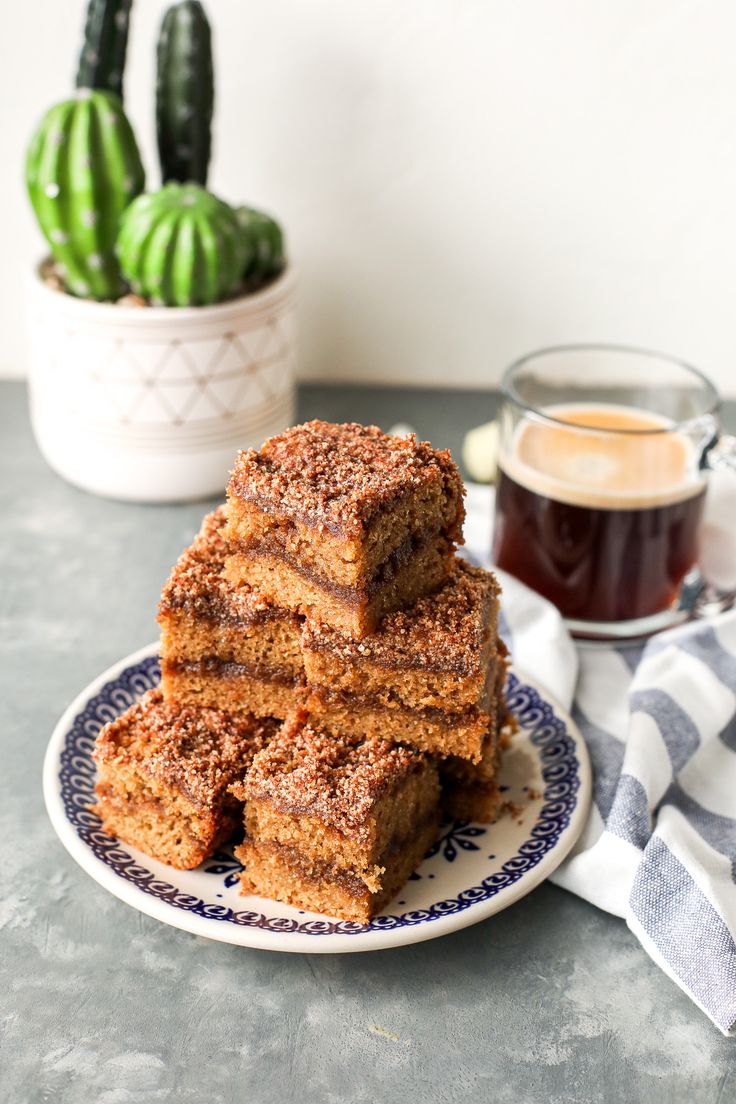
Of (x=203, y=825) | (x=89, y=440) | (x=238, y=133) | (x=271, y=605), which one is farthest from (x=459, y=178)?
(x=203, y=825)

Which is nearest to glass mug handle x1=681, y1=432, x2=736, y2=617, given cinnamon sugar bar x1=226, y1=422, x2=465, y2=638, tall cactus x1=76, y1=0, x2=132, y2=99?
cinnamon sugar bar x1=226, y1=422, x2=465, y2=638

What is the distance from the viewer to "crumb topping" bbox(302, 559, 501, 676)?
138 cm

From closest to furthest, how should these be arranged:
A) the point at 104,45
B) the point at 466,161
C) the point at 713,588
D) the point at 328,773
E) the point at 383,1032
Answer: the point at 383,1032 → the point at 328,773 → the point at 713,588 → the point at 104,45 → the point at 466,161

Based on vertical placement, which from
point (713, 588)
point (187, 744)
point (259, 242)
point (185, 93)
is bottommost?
point (713, 588)

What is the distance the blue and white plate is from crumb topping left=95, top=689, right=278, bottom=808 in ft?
0.31

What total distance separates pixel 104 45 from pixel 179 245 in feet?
1.45

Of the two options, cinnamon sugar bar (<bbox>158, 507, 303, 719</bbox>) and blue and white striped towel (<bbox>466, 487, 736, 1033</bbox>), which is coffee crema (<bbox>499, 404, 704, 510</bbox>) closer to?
blue and white striped towel (<bbox>466, 487, 736, 1033</bbox>)

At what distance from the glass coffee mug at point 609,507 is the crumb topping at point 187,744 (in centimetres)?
65

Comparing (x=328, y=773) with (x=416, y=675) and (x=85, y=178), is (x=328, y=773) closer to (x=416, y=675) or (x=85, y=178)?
(x=416, y=675)

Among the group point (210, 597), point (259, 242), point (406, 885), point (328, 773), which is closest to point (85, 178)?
point (259, 242)

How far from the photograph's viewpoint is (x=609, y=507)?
1.85 m

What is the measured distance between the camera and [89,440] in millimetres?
2287

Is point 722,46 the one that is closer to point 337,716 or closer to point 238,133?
point 238,133

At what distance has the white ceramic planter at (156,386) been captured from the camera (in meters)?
2.15
